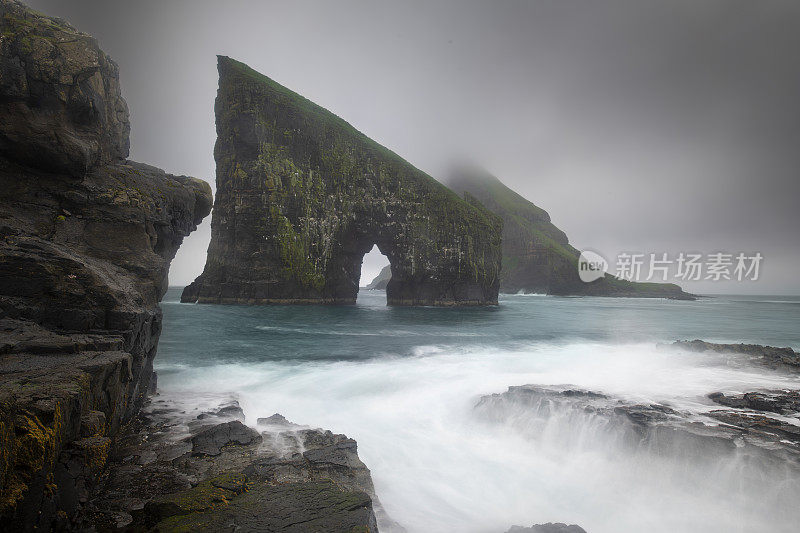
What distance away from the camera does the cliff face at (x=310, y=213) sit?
4212 centimetres

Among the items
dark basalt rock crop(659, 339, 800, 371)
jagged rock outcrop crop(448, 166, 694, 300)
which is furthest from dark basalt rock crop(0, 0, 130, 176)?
jagged rock outcrop crop(448, 166, 694, 300)

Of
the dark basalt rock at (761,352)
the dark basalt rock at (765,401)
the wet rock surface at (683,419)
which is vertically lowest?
the wet rock surface at (683,419)

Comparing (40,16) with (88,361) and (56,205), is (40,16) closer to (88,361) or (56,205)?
(56,205)

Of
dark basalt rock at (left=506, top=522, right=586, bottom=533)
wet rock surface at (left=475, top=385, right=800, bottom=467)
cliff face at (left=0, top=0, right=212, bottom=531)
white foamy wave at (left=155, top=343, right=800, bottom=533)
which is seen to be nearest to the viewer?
cliff face at (left=0, top=0, right=212, bottom=531)

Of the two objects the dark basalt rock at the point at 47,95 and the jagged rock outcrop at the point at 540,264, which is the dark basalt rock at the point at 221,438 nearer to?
the dark basalt rock at the point at 47,95

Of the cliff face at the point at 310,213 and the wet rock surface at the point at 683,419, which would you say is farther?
the cliff face at the point at 310,213

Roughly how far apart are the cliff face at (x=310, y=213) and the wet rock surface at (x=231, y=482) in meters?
36.4

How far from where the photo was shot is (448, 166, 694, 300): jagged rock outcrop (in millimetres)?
100250

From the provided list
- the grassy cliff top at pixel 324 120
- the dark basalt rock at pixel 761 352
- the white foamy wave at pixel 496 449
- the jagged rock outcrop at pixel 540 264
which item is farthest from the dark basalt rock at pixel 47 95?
the jagged rock outcrop at pixel 540 264

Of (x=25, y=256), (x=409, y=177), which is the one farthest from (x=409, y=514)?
(x=409, y=177)

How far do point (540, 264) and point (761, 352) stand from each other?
8951cm

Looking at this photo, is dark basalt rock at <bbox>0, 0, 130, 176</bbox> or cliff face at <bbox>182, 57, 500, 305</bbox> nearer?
dark basalt rock at <bbox>0, 0, 130, 176</bbox>

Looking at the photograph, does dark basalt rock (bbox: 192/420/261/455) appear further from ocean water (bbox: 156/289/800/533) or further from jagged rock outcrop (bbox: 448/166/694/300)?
jagged rock outcrop (bbox: 448/166/694/300)

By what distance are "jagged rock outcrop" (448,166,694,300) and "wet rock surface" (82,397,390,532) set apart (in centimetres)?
10037
